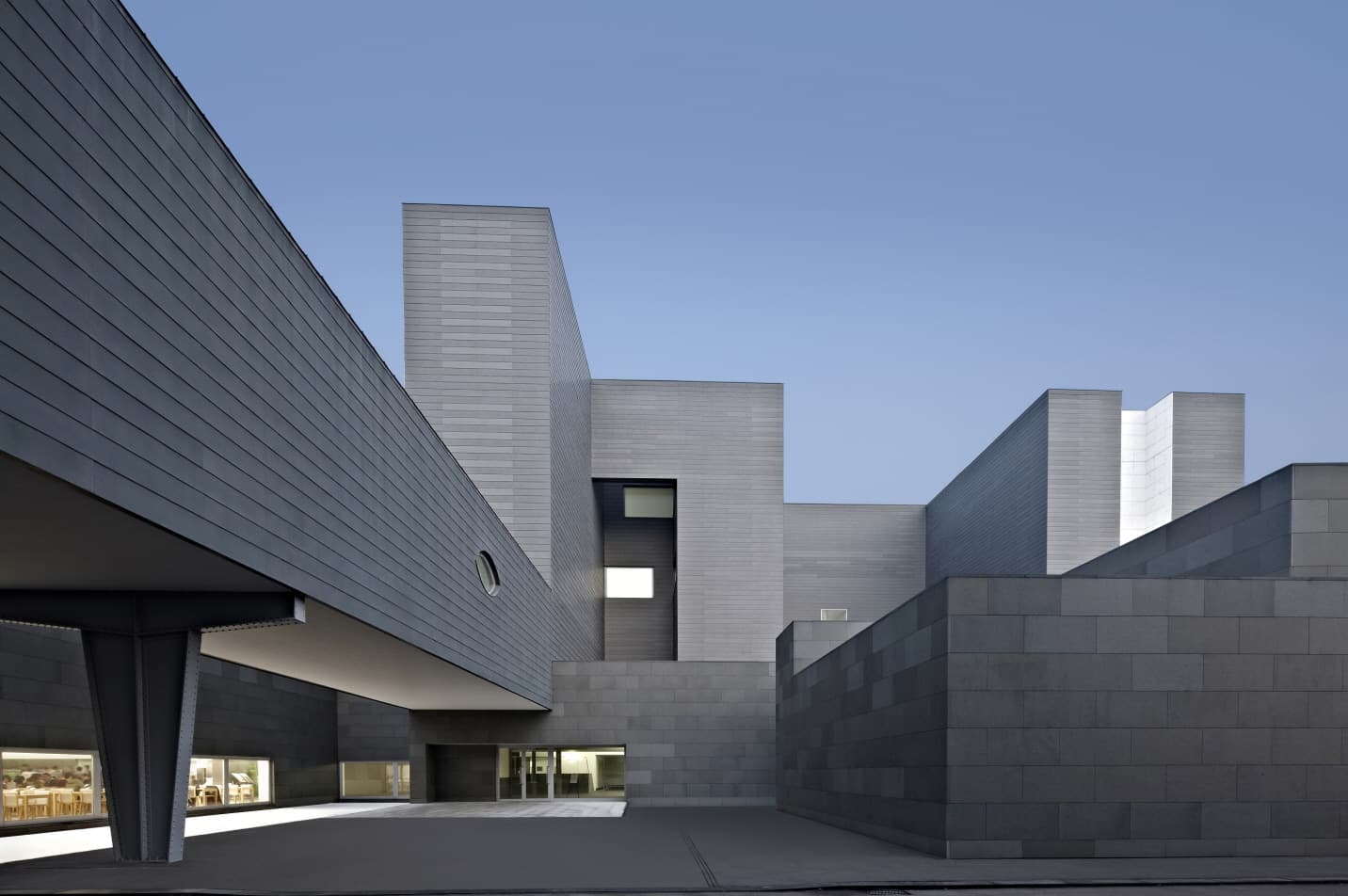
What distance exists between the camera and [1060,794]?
10898 mm

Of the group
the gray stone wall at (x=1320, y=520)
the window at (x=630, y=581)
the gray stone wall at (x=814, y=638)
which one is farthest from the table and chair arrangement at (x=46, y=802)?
the window at (x=630, y=581)

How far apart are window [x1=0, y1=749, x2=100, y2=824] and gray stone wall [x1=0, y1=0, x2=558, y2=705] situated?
26.6ft

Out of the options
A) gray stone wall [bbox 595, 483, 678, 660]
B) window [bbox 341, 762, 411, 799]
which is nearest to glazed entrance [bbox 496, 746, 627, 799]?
window [bbox 341, 762, 411, 799]

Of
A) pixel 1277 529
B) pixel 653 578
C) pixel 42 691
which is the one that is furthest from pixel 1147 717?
pixel 653 578

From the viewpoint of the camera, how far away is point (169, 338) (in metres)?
6.93

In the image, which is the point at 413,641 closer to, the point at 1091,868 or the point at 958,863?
the point at 958,863

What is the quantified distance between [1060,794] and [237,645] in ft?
33.7

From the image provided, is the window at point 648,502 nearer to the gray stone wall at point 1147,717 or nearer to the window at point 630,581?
the window at point 630,581

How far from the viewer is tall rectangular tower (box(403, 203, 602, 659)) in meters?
23.8

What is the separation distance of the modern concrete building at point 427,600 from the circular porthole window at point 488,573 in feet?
0.28

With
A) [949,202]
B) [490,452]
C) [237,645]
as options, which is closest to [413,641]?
[237,645]

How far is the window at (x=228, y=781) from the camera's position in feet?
72.1

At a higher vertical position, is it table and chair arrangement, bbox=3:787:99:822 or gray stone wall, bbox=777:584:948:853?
gray stone wall, bbox=777:584:948:853

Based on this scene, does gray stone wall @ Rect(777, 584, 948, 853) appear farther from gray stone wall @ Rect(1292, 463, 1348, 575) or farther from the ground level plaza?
gray stone wall @ Rect(1292, 463, 1348, 575)
